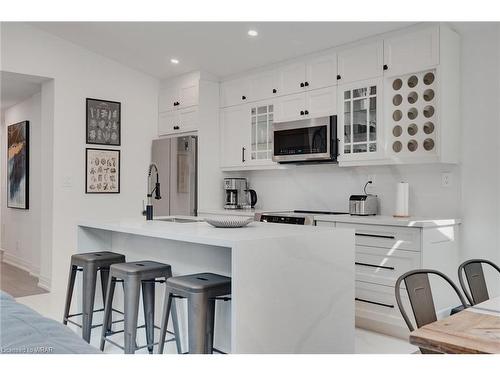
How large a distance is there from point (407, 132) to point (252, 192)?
209cm

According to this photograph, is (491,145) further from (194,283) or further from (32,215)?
(32,215)

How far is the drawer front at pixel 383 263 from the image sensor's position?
3.41 meters

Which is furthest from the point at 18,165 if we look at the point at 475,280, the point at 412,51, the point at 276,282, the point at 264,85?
the point at 475,280

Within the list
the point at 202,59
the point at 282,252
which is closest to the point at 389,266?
the point at 282,252

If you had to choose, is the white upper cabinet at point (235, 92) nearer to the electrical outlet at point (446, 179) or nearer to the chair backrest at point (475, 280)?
the electrical outlet at point (446, 179)

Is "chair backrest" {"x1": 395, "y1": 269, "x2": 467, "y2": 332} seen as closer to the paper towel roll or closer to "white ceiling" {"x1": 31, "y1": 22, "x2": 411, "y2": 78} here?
the paper towel roll

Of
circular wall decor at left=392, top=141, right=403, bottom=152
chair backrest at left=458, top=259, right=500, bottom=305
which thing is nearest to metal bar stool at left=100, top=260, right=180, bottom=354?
chair backrest at left=458, top=259, right=500, bottom=305

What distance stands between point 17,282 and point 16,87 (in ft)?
7.86

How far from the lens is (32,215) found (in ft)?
20.7

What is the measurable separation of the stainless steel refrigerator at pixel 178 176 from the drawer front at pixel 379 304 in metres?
2.23

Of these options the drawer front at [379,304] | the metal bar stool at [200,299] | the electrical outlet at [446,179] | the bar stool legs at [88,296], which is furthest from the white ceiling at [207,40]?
the metal bar stool at [200,299]

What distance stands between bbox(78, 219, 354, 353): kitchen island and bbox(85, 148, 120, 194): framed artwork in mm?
2603

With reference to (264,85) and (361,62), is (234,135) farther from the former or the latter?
(361,62)

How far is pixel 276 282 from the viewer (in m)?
2.22
